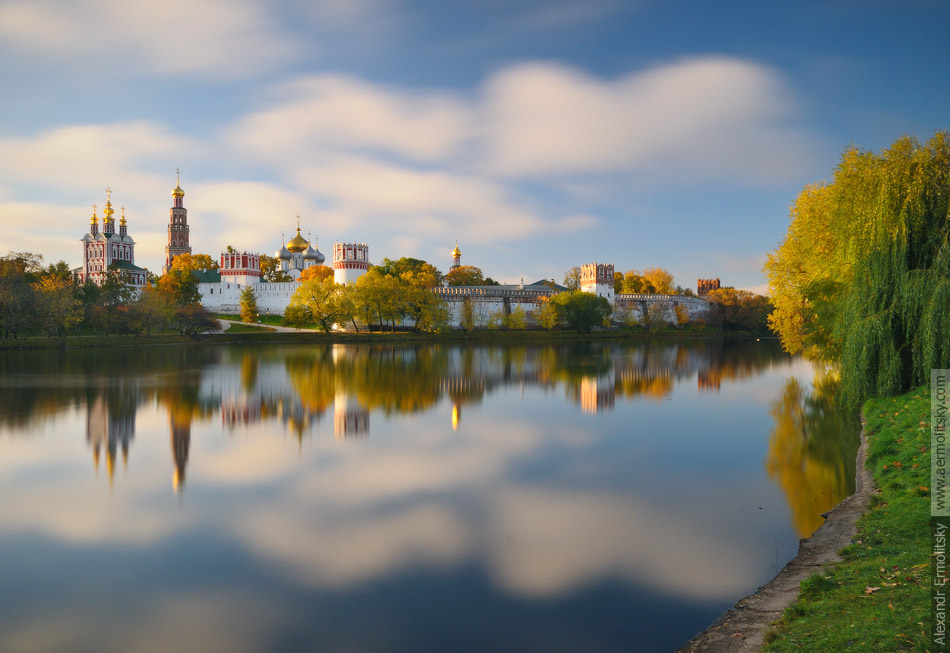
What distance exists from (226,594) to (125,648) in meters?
1.06

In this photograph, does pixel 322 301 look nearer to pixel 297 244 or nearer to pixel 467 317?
pixel 467 317

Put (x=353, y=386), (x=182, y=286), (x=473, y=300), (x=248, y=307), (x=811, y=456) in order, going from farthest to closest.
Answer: (x=473, y=300), (x=248, y=307), (x=182, y=286), (x=353, y=386), (x=811, y=456)

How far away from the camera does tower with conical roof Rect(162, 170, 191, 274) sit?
8900cm

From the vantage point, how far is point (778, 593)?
5512mm

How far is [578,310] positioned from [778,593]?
5949 centimetres

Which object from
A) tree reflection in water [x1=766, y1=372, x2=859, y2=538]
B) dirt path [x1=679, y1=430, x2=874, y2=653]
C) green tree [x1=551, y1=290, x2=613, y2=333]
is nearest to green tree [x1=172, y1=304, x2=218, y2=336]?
green tree [x1=551, y1=290, x2=613, y2=333]

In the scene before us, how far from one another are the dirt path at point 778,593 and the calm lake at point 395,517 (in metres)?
0.29

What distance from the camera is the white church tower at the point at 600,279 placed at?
7900 centimetres

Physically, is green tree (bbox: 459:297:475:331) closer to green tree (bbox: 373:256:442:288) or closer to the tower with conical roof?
green tree (bbox: 373:256:442:288)

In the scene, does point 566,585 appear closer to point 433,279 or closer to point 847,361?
point 847,361

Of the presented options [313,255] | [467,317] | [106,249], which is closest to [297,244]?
[313,255]

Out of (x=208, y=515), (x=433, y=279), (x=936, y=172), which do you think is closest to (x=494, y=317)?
(x=433, y=279)

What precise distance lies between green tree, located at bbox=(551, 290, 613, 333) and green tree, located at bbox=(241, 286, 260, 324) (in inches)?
1333

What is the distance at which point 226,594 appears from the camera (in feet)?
19.7
